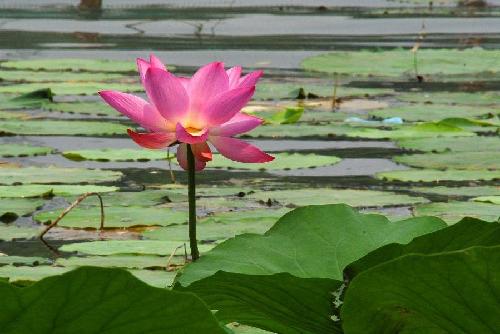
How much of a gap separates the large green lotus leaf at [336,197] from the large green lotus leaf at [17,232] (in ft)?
2.01

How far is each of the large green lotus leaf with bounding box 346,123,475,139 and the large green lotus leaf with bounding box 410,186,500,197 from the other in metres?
0.95

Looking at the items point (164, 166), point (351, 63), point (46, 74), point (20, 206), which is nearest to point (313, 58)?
point (351, 63)

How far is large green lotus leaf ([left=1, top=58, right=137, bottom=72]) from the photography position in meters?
6.86

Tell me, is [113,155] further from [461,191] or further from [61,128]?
[461,191]

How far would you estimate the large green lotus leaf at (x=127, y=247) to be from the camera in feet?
8.79

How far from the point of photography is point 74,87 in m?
6.02

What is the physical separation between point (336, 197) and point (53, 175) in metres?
0.80

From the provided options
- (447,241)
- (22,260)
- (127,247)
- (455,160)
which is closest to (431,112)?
(455,160)

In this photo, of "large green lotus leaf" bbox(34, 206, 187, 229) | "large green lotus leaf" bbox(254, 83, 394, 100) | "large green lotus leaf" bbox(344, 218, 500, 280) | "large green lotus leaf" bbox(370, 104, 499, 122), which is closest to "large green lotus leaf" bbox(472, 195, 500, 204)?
"large green lotus leaf" bbox(34, 206, 187, 229)

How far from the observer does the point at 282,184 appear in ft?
12.3

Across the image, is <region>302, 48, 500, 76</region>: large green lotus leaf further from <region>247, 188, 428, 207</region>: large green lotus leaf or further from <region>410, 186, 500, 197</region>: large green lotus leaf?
<region>247, 188, 428, 207</region>: large green lotus leaf

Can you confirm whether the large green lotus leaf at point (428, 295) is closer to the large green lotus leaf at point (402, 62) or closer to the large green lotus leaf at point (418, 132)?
the large green lotus leaf at point (418, 132)

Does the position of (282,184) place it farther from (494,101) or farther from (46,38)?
(46,38)

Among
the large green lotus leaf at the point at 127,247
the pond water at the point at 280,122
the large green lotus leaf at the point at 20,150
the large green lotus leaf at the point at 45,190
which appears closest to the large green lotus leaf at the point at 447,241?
the pond water at the point at 280,122
